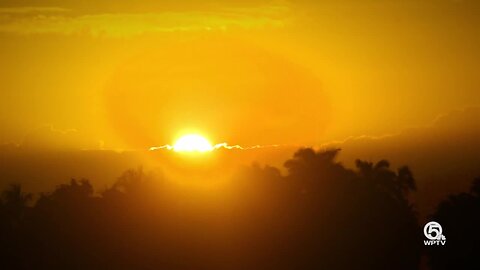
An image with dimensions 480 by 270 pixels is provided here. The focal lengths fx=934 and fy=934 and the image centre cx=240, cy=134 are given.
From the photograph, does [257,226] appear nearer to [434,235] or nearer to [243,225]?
[243,225]

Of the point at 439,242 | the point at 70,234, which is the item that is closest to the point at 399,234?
the point at 439,242

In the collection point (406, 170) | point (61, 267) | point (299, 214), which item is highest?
point (406, 170)

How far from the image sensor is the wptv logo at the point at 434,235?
6756cm

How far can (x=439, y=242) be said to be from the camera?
67562mm

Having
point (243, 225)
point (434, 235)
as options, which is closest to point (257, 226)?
point (243, 225)

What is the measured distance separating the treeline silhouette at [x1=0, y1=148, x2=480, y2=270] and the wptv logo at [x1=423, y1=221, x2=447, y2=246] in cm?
46

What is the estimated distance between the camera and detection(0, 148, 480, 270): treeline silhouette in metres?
66.8

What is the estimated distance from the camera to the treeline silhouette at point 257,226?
66.8 m

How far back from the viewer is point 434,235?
6788 centimetres

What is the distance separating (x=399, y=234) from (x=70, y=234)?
24.4 m

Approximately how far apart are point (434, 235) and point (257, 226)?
12956 mm

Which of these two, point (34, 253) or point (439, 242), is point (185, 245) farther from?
point (439, 242)

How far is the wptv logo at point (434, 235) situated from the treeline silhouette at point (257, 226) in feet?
1.51

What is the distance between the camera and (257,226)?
6962 centimetres
